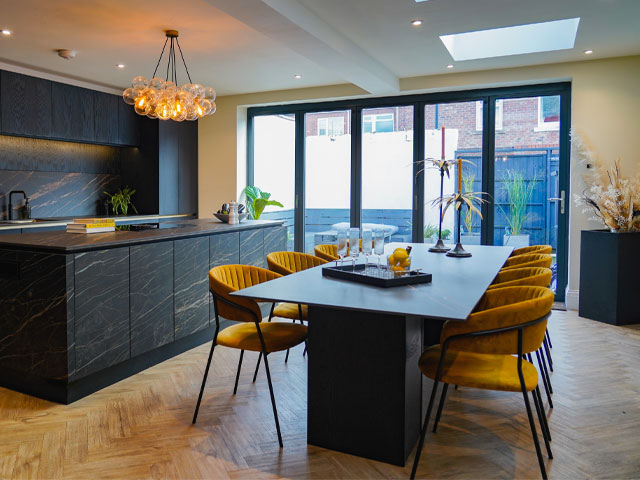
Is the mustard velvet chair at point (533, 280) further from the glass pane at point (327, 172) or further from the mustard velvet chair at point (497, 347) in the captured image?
the glass pane at point (327, 172)

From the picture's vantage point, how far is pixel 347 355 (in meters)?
2.44

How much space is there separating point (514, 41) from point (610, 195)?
5.85 ft

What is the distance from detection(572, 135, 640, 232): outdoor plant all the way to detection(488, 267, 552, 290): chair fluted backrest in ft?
8.32

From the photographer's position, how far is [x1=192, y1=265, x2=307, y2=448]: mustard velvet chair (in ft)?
8.75

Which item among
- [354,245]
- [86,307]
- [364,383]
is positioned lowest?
[364,383]

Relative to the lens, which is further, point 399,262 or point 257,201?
point 257,201

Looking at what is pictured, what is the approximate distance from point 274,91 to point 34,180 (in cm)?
327

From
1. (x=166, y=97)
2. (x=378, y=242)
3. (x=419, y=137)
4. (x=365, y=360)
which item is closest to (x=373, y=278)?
(x=378, y=242)

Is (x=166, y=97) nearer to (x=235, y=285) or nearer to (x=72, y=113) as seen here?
(x=235, y=285)

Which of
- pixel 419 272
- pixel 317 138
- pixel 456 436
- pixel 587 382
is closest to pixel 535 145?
pixel 317 138

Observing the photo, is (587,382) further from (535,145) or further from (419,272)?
(535,145)

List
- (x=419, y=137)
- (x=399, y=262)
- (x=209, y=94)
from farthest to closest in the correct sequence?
1. (x=419, y=137)
2. (x=209, y=94)
3. (x=399, y=262)

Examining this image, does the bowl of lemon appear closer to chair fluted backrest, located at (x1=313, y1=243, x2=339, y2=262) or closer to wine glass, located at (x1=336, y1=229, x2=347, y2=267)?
wine glass, located at (x1=336, y1=229, x2=347, y2=267)

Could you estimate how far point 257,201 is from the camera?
7219 millimetres
